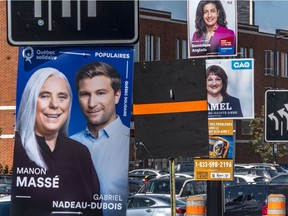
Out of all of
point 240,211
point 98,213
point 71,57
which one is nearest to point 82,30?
point 71,57

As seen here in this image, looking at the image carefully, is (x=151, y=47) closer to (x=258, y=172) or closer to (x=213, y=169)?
(x=258, y=172)

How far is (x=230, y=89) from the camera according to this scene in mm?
14516

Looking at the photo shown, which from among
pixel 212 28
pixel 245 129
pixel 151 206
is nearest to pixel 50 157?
pixel 212 28

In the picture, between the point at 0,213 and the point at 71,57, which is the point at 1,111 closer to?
the point at 0,213

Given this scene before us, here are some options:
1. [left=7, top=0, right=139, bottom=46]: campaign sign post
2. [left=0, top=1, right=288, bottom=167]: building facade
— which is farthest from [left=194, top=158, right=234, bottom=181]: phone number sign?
[left=0, top=1, right=288, bottom=167]: building facade

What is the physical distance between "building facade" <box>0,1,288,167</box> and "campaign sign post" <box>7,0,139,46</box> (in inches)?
1935

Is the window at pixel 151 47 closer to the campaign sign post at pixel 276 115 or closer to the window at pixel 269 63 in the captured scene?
the window at pixel 269 63

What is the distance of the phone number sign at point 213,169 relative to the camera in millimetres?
14188

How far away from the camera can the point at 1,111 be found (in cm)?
6122

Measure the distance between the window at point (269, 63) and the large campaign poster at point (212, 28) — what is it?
66781mm

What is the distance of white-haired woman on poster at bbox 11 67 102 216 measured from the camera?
6.30 meters

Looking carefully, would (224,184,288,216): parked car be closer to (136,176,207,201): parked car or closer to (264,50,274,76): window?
(136,176,207,201): parked car

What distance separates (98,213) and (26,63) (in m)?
1.17

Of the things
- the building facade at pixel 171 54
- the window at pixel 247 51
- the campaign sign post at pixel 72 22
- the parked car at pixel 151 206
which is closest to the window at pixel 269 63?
the building facade at pixel 171 54
